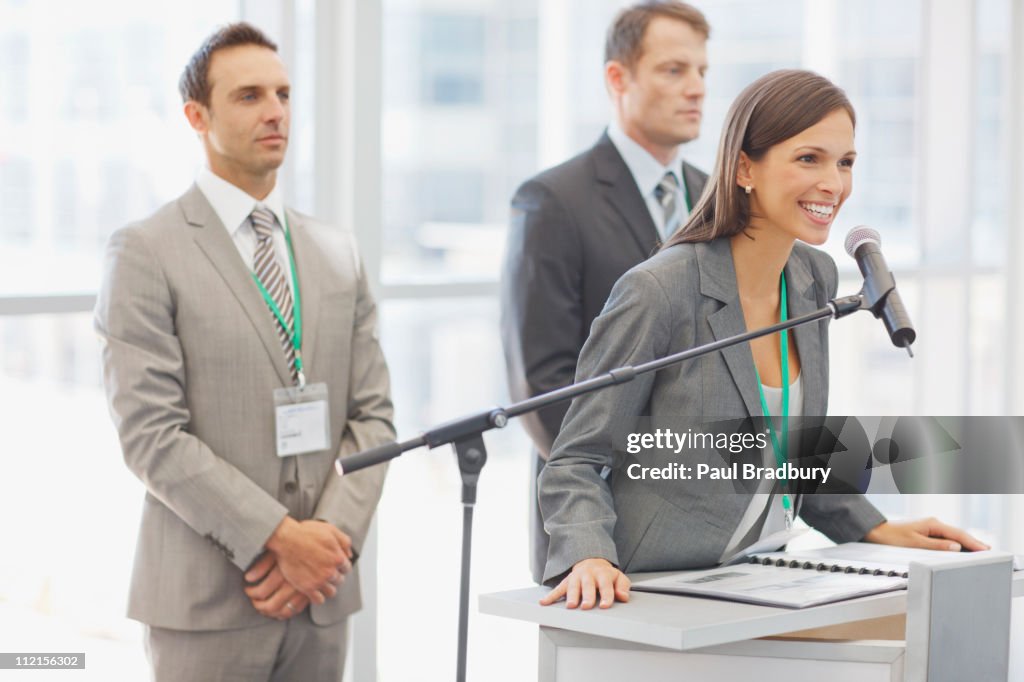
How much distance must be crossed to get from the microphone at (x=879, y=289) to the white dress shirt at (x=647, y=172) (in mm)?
1274

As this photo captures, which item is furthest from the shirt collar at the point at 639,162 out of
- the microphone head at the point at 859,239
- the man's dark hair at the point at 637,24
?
the microphone head at the point at 859,239

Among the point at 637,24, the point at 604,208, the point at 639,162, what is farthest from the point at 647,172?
the point at 637,24

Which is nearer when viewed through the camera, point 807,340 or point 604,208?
point 807,340

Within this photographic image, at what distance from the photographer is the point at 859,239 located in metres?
1.82

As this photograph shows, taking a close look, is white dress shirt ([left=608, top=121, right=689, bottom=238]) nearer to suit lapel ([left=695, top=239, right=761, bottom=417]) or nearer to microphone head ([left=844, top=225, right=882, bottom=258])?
suit lapel ([left=695, top=239, right=761, bottom=417])

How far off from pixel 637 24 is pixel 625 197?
500 mm

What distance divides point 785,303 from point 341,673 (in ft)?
4.35

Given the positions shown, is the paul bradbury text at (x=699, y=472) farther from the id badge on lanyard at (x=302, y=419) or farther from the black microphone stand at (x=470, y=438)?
the id badge on lanyard at (x=302, y=419)

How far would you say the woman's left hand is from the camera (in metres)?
2.09

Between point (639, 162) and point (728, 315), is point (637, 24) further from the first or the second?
point (728, 315)

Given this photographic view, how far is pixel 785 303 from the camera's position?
2.21 metres

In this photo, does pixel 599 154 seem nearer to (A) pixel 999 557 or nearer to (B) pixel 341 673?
(B) pixel 341 673

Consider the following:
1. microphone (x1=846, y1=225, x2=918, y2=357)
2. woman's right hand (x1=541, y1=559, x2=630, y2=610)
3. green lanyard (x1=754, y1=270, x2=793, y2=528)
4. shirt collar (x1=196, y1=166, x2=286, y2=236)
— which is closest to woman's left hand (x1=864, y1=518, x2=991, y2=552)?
green lanyard (x1=754, y1=270, x2=793, y2=528)

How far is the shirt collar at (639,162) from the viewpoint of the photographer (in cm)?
311
